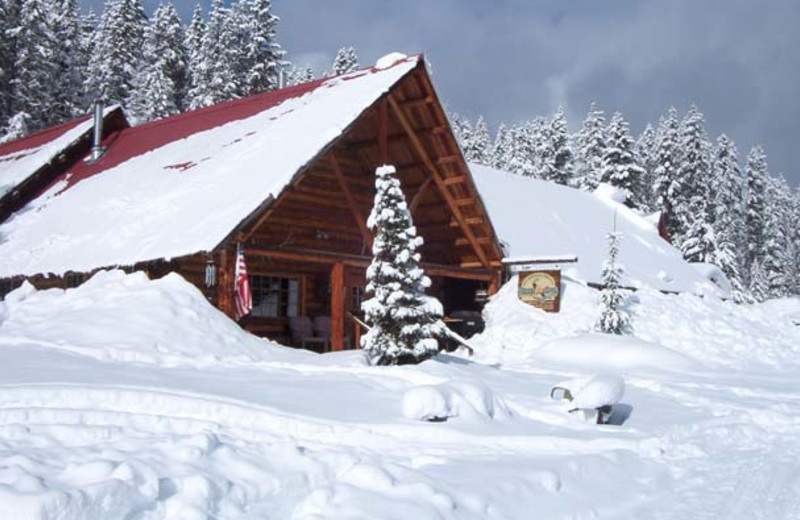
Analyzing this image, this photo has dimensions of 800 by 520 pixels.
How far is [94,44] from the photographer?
2066 inches

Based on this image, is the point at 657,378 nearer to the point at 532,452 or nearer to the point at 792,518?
the point at 532,452

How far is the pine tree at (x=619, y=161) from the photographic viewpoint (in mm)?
51938

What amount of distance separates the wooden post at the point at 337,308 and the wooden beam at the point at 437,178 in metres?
3.48

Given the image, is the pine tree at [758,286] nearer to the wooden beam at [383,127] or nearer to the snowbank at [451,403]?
the wooden beam at [383,127]

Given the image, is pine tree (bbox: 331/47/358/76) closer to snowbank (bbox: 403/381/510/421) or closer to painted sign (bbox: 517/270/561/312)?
painted sign (bbox: 517/270/561/312)

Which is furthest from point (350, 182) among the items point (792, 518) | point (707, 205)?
point (707, 205)

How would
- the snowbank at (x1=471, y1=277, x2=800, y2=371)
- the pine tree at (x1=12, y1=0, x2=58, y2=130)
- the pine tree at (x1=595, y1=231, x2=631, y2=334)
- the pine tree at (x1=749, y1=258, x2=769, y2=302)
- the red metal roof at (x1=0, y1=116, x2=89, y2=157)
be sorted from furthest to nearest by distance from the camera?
the pine tree at (x1=749, y1=258, x2=769, y2=302) → the pine tree at (x1=12, y1=0, x2=58, y2=130) → the red metal roof at (x1=0, y1=116, x2=89, y2=157) → the pine tree at (x1=595, y1=231, x2=631, y2=334) → the snowbank at (x1=471, y1=277, x2=800, y2=371)

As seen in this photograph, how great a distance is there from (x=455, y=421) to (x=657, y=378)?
25.8 feet

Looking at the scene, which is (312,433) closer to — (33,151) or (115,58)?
(33,151)

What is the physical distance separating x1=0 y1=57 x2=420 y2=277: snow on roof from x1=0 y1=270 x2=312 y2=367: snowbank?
108cm

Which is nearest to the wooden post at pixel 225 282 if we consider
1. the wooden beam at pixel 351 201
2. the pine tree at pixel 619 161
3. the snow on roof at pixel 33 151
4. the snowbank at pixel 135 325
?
the snowbank at pixel 135 325

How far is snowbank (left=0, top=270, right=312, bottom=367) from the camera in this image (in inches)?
416

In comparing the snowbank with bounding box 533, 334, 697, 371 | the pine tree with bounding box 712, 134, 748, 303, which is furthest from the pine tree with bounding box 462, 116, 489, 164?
the snowbank with bounding box 533, 334, 697, 371

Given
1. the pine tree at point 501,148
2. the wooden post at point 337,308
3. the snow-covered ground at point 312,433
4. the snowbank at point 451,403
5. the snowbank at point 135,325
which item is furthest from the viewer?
the pine tree at point 501,148
